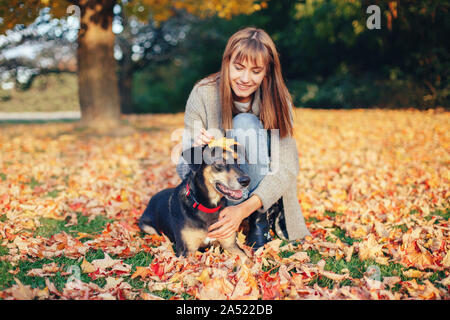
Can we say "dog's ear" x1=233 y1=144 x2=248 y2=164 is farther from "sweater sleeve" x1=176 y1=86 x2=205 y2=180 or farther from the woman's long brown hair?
A: "sweater sleeve" x1=176 y1=86 x2=205 y2=180

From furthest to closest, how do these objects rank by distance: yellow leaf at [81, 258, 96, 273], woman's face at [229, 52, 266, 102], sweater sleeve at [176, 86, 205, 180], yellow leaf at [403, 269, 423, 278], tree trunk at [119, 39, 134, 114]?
tree trunk at [119, 39, 134, 114] → sweater sleeve at [176, 86, 205, 180] → woman's face at [229, 52, 266, 102] → yellow leaf at [81, 258, 96, 273] → yellow leaf at [403, 269, 423, 278]

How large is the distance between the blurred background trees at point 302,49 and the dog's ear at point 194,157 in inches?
186

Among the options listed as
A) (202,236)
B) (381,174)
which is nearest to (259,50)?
(202,236)

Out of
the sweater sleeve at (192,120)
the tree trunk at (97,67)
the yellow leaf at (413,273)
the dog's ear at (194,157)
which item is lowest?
the yellow leaf at (413,273)

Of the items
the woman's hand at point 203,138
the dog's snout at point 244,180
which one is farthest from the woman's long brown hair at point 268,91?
the dog's snout at point 244,180

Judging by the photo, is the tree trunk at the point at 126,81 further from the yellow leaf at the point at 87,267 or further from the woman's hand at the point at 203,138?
the yellow leaf at the point at 87,267

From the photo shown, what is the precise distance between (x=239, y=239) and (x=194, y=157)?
95 cm

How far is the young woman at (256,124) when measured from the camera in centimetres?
304

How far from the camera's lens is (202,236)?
9.82ft

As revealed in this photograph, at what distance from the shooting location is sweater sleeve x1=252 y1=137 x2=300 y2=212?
122 inches

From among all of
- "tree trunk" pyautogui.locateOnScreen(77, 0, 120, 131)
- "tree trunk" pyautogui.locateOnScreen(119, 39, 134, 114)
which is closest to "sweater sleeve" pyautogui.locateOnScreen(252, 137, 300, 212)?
"tree trunk" pyautogui.locateOnScreen(77, 0, 120, 131)

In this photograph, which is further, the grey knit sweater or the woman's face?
the grey knit sweater
